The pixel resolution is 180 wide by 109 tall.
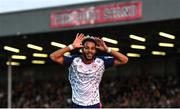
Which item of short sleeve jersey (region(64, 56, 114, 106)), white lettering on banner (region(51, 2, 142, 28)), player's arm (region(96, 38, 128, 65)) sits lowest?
short sleeve jersey (region(64, 56, 114, 106))

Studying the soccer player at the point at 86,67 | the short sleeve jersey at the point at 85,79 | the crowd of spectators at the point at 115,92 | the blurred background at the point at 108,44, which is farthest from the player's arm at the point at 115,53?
the crowd of spectators at the point at 115,92

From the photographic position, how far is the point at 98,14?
2222cm

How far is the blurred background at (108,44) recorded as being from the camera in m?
21.8

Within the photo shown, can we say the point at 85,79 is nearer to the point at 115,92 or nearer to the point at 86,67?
the point at 86,67

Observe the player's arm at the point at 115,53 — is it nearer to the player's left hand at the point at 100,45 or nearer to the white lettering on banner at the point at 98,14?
the player's left hand at the point at 100,45

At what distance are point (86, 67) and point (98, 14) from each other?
50.9 feet

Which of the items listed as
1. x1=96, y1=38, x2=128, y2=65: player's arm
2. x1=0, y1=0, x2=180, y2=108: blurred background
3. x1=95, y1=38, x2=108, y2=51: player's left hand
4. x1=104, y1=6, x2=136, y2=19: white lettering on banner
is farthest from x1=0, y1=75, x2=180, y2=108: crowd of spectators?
x1=95, y1=38, x2=108, y2=51: player's left hand

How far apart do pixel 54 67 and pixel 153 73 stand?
314 inches

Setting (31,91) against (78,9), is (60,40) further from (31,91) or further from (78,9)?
(31,91)

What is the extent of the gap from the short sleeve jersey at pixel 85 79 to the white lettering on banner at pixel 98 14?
1448cm

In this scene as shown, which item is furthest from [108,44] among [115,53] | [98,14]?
[115,53]

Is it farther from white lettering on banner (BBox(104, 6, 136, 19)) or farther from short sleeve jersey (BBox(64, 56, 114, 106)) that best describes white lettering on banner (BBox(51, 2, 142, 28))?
short sleeve jersey (BBox(64, 56, 114, 106))

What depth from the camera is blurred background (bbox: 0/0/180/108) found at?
21.8 m

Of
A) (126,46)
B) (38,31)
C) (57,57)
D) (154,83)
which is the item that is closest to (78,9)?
(38,31)
